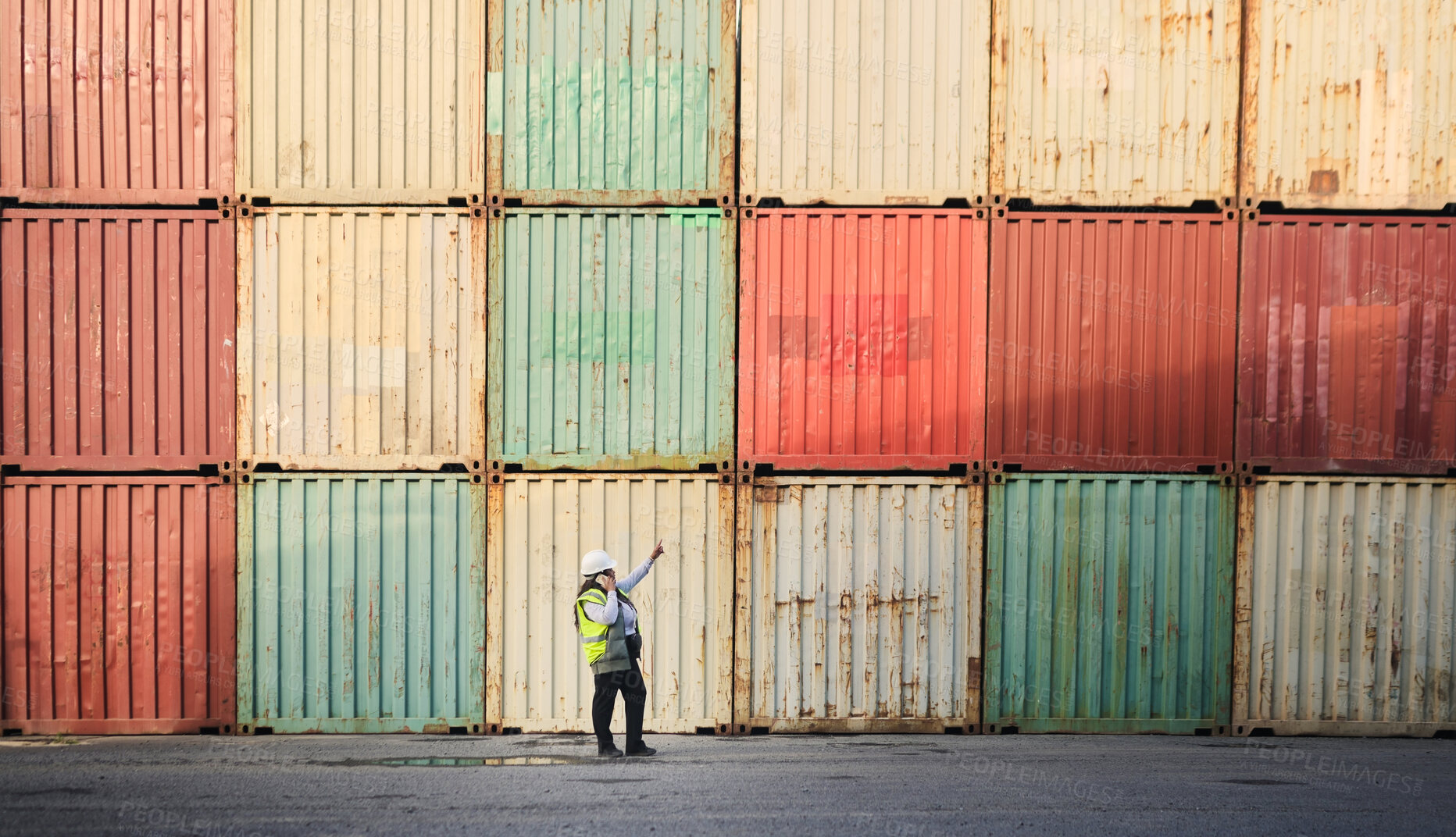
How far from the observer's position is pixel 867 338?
950 cm

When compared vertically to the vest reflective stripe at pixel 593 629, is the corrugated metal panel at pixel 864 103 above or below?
above

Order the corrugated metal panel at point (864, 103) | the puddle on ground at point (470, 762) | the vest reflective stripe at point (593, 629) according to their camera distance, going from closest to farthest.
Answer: the puddle on ground at point (470, 762)
the vest reflective stripe at point (593, 629)
the corrugated metal panel at point (864, 103)

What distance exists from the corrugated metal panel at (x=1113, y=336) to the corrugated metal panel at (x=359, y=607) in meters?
5.22

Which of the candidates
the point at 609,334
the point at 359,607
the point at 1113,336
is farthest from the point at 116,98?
the point at 1113,336

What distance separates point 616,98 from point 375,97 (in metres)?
2.25

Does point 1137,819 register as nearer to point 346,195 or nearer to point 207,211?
point 346,195

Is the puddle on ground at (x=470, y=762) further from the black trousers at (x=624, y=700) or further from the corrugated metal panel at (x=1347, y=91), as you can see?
the corrugated metal panel at (x=1347, y=91)

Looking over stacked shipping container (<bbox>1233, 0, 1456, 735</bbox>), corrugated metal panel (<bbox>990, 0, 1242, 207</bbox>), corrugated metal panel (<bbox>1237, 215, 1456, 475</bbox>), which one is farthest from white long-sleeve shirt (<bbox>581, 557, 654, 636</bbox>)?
corrugated metal panel (<bbox>1237, 215, 1456, 475</bbox>)

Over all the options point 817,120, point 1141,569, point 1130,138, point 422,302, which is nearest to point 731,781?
point 1141,569

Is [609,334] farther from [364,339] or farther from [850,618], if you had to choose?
[850,618]

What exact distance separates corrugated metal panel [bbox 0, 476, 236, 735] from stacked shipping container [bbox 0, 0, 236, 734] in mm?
16

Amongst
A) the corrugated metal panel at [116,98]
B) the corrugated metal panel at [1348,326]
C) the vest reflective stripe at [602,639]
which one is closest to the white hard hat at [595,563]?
the vest reflective stripe at [602,639]

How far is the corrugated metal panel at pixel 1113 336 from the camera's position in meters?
9.45

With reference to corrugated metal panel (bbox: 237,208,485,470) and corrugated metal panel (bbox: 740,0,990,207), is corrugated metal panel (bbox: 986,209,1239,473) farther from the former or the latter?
corrugated metal panel (bbox: 237,208,485,470)
